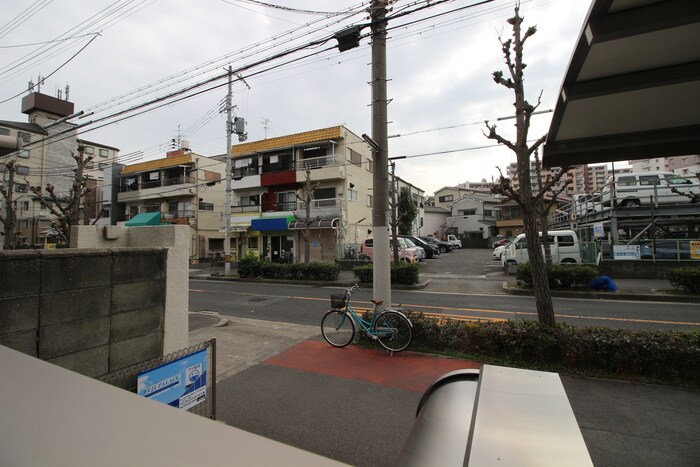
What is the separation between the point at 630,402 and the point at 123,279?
586cm

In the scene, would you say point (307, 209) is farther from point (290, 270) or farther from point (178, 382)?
point (178, 382)

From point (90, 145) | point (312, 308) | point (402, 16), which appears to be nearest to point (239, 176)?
point (312, 308)

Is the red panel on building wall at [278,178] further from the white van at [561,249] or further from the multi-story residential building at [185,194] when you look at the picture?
the white van at [561,249]

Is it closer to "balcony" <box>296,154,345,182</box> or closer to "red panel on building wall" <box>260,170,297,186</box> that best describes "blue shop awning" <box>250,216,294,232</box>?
"red panel on building wall" <box>260,170,297,186</box>

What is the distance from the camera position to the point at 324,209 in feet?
81.0

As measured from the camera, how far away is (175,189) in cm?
3203

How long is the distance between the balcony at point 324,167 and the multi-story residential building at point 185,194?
11.3 m

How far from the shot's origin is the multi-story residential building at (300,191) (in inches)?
969

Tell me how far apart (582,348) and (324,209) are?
68.8 feet

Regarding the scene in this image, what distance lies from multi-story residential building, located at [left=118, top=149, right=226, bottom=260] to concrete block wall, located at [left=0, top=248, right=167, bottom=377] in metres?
29.5

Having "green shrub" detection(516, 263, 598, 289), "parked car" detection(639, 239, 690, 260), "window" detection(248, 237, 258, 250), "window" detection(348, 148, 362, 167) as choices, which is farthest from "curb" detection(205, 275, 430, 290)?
"window" detection(348, 148, 362, 167)

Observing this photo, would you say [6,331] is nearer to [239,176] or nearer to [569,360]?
[569,360]

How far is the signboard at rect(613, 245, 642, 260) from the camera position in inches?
573

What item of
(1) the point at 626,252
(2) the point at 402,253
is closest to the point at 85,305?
(2) the point at 402,253
